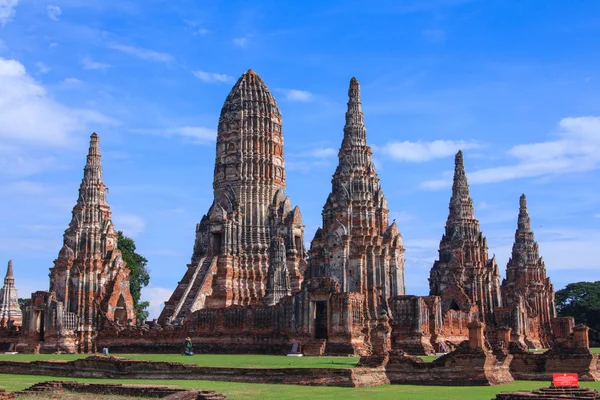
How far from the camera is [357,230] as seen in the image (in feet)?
163

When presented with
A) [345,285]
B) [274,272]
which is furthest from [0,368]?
[345,285]

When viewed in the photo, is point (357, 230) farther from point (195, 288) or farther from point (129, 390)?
point (129, 390)

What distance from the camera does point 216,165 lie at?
5803cm

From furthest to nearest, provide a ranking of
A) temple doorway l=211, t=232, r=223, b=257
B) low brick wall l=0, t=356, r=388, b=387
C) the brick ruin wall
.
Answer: temple doorway l=211, t=232, r=223, b=257 → the brick ruin wall → low brick wall l=0, t=356, r=388, b=387

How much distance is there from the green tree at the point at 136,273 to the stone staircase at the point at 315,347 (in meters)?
34.9

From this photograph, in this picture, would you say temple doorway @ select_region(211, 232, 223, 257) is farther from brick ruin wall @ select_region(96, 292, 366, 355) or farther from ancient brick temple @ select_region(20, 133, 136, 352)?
brick ruin wall @ select_region(96, 292, 366, 355)

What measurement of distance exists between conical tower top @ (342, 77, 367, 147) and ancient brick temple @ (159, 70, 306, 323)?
22.6 ft

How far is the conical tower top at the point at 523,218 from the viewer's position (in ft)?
234

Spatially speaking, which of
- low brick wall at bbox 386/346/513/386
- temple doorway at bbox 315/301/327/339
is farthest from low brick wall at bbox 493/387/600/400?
temple doorway at bbox 315/301/327/339

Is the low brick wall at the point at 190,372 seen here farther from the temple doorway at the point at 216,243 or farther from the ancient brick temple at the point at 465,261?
the ancient brick temple at the point at 465,261

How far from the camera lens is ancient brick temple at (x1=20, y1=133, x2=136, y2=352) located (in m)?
45.9

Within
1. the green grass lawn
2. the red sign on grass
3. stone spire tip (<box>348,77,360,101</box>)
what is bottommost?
the green grass lawn

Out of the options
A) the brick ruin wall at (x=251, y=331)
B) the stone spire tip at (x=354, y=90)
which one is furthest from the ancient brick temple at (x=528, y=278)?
the brick ruin wall at (x=251, y=331)

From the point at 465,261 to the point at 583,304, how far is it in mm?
22296
